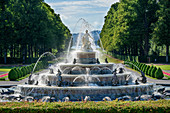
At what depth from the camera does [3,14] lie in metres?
65.6

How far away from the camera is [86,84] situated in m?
22.3

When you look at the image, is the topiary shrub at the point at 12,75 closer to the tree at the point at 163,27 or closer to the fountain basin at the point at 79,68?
the fountain basin at the point at 79,68

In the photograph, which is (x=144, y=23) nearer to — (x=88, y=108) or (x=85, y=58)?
(x=85, y=58)

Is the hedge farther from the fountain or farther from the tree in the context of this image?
the tree

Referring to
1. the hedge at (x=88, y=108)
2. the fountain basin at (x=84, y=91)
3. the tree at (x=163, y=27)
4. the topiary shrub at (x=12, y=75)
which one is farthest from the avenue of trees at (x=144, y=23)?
the hedge at (x=88, y=108)

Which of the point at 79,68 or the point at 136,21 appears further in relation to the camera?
the point at 136,21

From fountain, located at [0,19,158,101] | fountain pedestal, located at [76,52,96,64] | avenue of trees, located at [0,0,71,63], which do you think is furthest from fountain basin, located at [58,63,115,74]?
avenue of trees, located at [0,0,71,63]

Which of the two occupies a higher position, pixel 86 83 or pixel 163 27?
pixel 163 27

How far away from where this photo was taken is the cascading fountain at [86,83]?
19.5m

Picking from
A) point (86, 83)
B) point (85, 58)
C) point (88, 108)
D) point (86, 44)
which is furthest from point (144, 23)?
point (88, 108)

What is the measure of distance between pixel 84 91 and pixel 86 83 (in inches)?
119

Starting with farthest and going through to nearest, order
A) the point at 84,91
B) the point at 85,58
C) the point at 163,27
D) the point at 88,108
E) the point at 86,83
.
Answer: the point at 163,27 < the point at 85,58 < the point at 86,83 < the point at 84,91 < the point at 88,108

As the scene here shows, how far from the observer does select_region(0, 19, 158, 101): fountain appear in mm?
19453

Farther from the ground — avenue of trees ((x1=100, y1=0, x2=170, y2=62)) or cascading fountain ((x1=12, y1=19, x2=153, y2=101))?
avenue of trees ((x1=100, y1=0, x2=170, y2=62))
